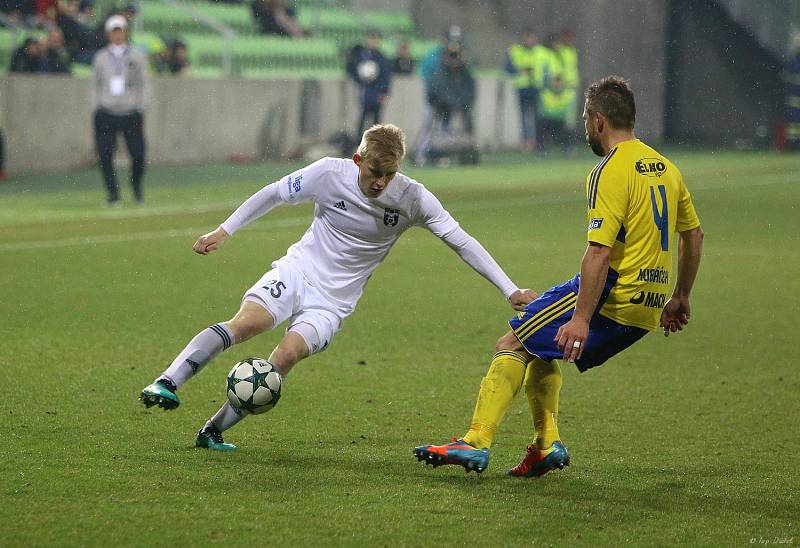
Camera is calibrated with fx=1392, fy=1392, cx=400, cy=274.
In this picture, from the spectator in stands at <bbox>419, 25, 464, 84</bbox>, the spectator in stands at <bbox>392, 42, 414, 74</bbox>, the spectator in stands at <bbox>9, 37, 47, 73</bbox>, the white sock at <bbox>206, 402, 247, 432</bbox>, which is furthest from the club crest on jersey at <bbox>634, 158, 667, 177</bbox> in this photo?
the spectator in stands at <bbox>392, 42, 414, 74</bbox>

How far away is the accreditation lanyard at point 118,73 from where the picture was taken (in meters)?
16.3

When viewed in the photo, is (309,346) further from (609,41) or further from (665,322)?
(609,41)

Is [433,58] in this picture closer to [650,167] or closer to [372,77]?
[372,77]

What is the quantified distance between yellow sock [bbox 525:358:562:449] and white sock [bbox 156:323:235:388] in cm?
123

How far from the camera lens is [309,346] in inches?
226

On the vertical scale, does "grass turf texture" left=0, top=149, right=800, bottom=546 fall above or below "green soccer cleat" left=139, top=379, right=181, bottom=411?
below

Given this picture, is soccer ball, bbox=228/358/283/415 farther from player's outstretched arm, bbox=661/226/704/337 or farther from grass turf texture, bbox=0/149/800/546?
player's outstretched arm, bbox=661/226/704/337

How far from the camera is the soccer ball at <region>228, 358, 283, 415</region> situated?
550 cm

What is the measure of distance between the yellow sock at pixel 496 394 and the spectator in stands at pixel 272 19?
21.1 m

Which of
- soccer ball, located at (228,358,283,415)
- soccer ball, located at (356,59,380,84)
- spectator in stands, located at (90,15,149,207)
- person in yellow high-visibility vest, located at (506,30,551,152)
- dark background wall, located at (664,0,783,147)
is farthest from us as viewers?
dark background wall, located at (664,0,783,147)

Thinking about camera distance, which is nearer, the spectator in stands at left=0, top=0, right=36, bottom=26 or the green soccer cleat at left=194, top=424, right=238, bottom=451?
the green soccer cleat at left=194, top=424, right=238, bottom=451

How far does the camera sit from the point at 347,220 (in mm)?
5930

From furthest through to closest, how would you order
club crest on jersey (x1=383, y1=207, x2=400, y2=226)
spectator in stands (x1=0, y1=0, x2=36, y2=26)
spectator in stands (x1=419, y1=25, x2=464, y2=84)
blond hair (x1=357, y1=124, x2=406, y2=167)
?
spectator in stands (x1=419, y1=25, x2=464, y2=84) < spectator in stands (x1=0, y1=0, x2=36, y2=26) < club crest on jersey (x1=383, y1=207, x2=400, y2=226) < blond hair (x1=357, y1=124, x2=406, y2=167)

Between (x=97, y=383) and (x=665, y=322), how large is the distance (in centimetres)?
310
